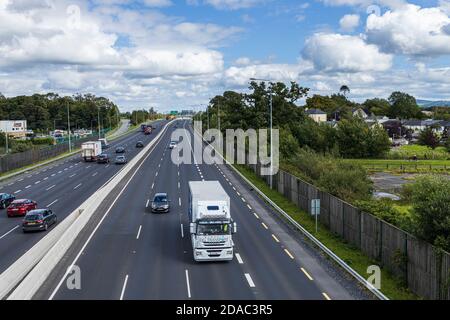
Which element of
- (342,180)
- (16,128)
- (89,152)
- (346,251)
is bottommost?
(346,251)

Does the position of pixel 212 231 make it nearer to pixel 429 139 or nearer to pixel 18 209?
pixel 18 209

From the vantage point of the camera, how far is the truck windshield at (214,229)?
984 inches

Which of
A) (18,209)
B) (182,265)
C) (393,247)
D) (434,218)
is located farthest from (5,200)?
(434,218)

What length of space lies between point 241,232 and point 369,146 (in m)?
80.1

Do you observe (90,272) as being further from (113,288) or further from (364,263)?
(364,263)

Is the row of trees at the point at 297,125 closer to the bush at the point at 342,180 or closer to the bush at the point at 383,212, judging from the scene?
the bush at the point at 342,180

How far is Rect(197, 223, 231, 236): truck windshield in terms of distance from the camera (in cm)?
2500

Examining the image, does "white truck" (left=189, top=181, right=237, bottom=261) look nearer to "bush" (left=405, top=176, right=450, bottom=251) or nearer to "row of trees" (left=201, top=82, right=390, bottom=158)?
"bush" (left=405, top=176, right=450, bottom=251)

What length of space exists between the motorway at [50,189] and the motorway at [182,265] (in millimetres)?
3428

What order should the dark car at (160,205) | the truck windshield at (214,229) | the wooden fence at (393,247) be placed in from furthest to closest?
1. the dark car at (160,205)
2. the truck windshield at (214,229)
3. the wooden fence at (393,247)

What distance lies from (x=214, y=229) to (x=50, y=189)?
31844mm

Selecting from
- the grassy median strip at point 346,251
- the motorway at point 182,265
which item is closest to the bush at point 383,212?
the grassy median strip at point 346,251

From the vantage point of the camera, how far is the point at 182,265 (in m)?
24.8
